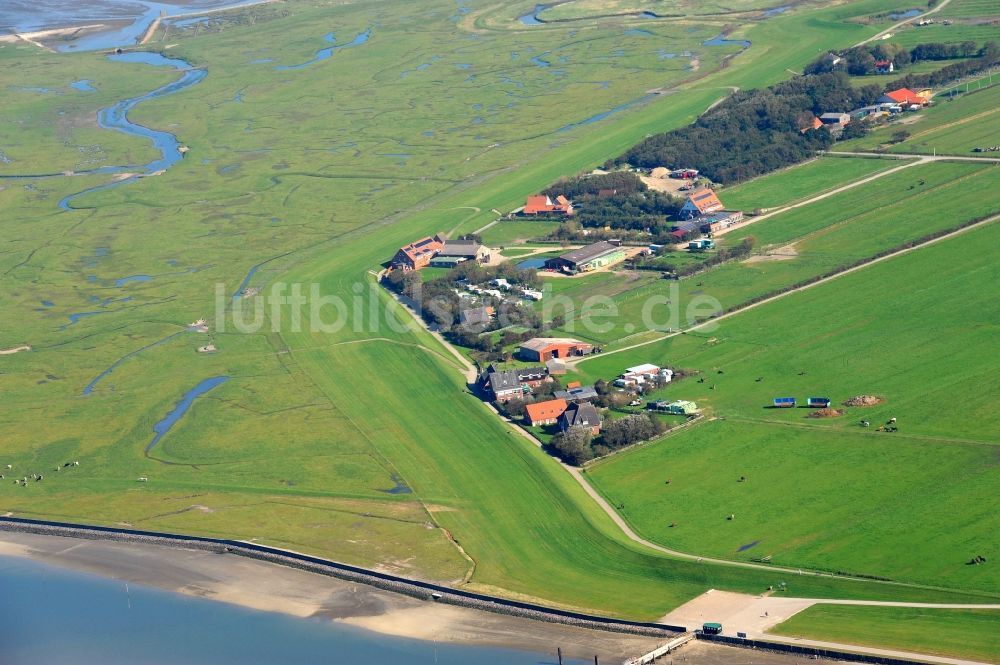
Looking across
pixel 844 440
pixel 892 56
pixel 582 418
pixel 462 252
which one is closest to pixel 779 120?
pixel 892 56

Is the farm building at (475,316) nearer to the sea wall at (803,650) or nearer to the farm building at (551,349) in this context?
the farm building at (551,349)

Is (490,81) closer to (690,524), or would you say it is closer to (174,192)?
(174,192)

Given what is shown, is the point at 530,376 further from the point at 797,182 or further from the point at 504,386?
the point at 797,182

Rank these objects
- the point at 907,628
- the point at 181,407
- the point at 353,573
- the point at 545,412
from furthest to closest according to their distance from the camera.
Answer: the point at 181,407 → the point at 545,412 → the point at 353,573 → the point at 907,628

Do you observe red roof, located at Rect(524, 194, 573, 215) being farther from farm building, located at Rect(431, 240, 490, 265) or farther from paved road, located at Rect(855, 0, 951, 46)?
paved road, located at Rect(855, 0, 951, 46)

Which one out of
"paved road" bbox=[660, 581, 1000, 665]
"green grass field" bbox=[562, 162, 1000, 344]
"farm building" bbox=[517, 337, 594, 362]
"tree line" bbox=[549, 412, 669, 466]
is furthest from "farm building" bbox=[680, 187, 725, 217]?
"paved road" bbox=[660, 581, 1000, 665]

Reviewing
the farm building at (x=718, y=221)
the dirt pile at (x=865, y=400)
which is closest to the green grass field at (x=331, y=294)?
the farm building at (x=718, y=221)
